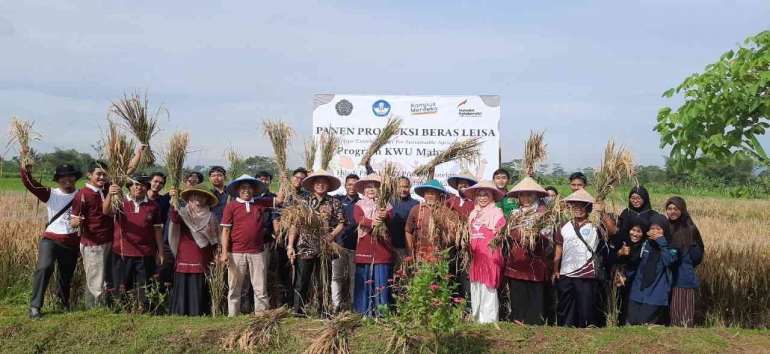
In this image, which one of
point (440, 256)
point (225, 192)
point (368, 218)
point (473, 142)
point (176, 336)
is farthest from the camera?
point (473, 142)

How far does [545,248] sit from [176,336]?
361 cm

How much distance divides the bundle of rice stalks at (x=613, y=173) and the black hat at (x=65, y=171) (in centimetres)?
536

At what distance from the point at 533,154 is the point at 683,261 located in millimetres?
1898

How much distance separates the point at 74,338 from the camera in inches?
193

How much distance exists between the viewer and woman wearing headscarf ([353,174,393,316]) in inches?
221

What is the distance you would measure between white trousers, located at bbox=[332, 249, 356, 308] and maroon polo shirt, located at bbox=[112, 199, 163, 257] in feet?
6.37

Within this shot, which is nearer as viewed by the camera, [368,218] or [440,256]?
[440,256]

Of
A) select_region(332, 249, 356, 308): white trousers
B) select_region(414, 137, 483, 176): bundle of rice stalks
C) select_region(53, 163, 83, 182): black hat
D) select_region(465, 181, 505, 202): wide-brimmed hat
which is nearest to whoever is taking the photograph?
select_region(465, 181, 505, 202): wide-brimmed hat

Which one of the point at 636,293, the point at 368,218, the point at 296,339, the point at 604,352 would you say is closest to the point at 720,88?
the point at 636,293

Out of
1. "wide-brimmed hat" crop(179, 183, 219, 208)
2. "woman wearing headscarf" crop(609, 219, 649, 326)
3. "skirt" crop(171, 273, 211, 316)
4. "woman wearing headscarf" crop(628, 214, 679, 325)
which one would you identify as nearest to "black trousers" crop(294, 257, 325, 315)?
"skirt" crop(171, 273, 211, 316)

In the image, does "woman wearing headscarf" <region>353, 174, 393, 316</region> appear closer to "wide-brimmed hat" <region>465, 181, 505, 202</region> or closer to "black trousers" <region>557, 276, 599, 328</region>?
"wide-brimmed hat" <region>465, 181, 505, 202</region>

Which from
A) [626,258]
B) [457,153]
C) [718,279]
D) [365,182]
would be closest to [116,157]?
[365,182]

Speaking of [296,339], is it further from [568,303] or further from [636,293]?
[636,293]

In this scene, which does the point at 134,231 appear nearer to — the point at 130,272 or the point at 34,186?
the point at 130,272
